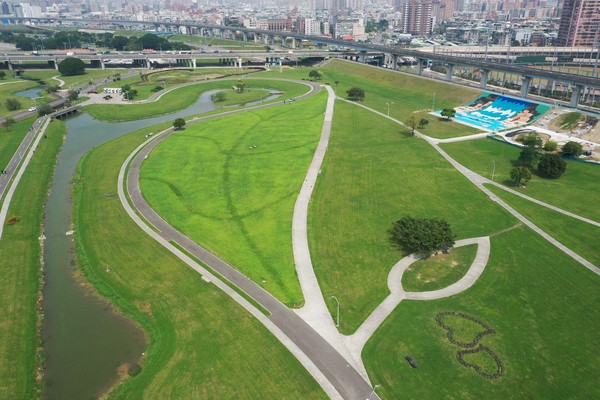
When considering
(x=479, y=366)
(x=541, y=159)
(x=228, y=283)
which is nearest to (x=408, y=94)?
(x=541, y=159)

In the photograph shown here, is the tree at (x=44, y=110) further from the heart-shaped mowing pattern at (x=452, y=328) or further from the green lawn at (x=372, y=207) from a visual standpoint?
the heart-shaped mowing pattern at (x=452, y=328)

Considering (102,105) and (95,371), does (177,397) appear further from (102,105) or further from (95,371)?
(102,105)

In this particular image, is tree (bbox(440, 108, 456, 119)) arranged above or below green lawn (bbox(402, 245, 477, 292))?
above

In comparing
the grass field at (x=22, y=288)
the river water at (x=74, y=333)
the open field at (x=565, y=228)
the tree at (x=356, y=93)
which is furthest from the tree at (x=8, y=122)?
the open field at (x=565, y=228)

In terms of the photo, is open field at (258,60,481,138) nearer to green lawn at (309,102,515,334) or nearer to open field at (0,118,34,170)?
green lawn at (309,102,515,334)

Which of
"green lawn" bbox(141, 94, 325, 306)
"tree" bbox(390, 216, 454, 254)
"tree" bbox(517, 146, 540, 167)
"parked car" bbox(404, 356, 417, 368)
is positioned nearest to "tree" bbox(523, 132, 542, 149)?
"tree" bbox(517, 146, 540, 167)

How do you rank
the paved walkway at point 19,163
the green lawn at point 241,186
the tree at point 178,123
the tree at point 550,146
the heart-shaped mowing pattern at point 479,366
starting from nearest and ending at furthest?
the heart-shaped mowing pattern at point 479,366, the green lawn at point 241,186, the paved walkway at point 19,163, the tree at point 550,146, the tree at point 178,123
